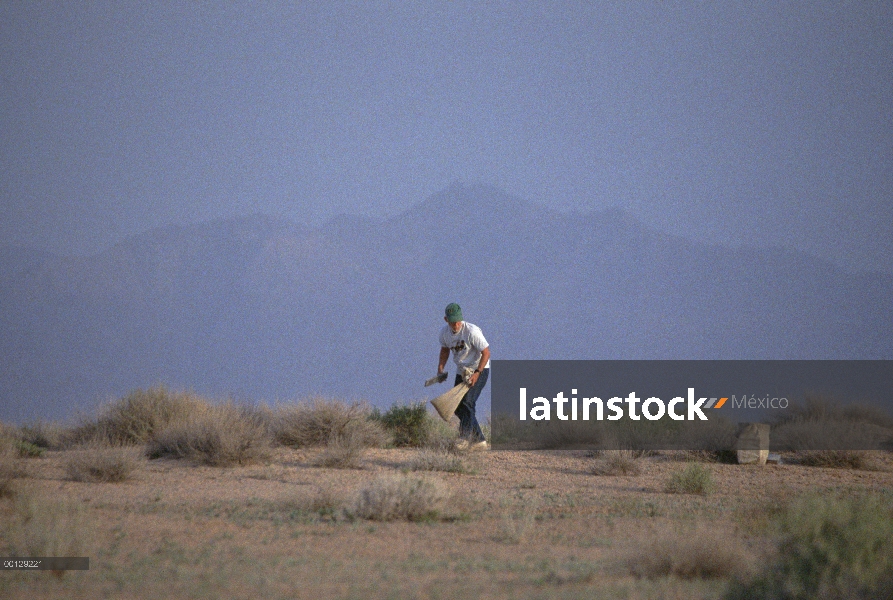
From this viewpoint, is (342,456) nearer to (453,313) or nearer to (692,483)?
(453,313)

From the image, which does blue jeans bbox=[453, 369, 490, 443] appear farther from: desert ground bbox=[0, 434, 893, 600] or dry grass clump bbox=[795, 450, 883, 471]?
dry grass clump bbox=[795, 450, 883, 471]

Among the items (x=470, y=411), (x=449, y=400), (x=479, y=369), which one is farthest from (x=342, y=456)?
(x=479, y=369)

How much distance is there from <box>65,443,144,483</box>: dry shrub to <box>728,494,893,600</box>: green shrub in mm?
8577

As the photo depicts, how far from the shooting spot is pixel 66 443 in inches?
602

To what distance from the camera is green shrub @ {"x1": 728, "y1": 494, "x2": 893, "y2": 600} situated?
521 centimetres

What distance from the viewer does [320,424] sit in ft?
48.8

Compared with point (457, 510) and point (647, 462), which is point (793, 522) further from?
point (647, 462)

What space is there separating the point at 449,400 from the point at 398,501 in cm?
450

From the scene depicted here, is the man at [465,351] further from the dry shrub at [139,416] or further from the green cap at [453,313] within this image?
the dry shrub at [139,416]

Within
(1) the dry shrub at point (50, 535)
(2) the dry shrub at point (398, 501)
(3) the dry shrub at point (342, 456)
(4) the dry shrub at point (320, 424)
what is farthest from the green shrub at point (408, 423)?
(1) the dry shrub at point (50, 535)

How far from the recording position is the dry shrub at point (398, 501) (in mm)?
9039

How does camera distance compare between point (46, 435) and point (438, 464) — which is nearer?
point (438, 464)

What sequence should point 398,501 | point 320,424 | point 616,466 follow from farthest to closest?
1. point 320,424
2. point 616,466
3. point 398,501

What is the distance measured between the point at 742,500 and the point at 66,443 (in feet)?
39.3
